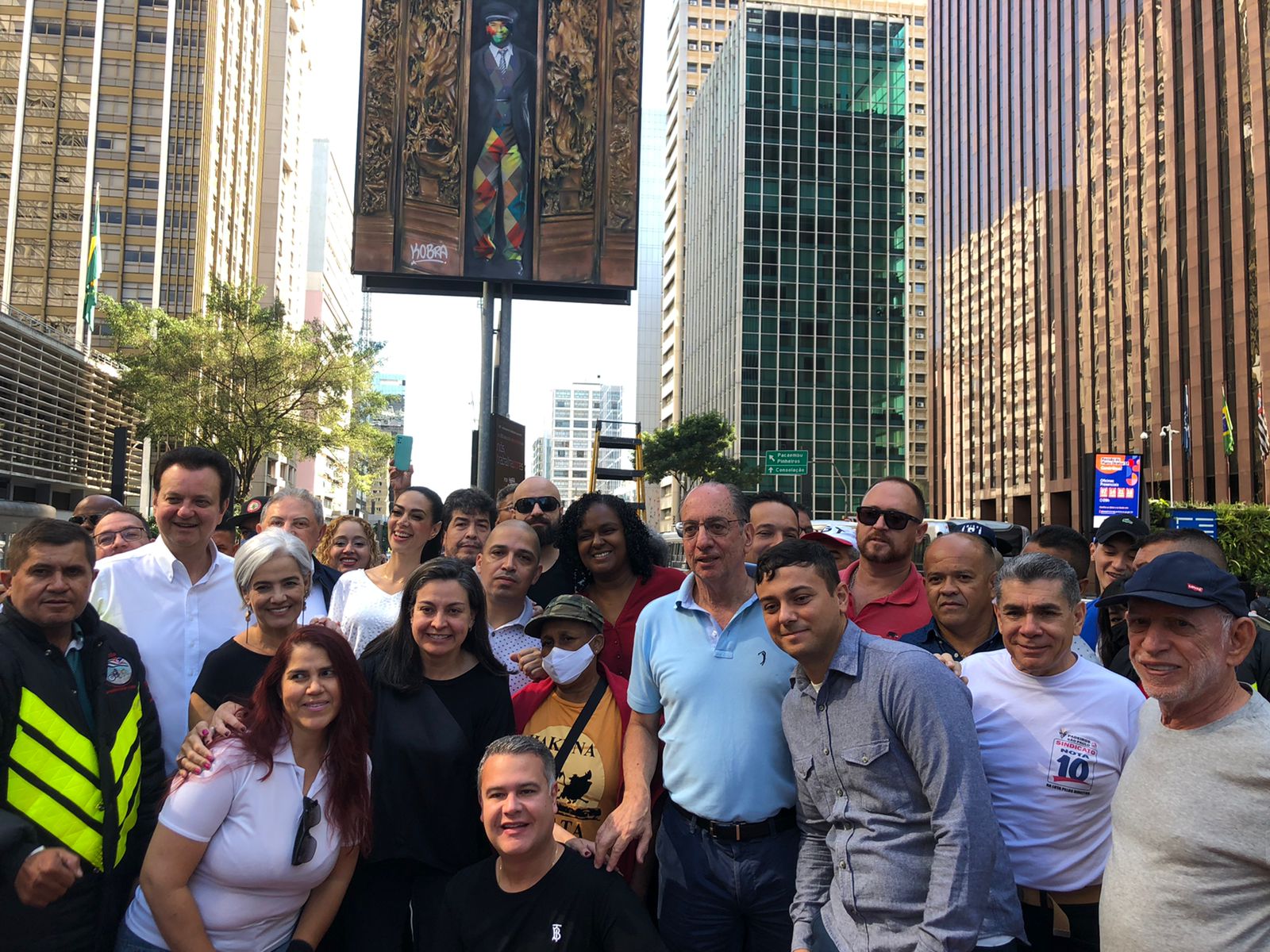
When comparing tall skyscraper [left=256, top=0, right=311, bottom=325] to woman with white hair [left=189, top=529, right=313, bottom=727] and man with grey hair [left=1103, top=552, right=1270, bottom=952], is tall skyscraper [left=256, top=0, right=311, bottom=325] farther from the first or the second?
man with grey hair [left=1103, top=552, right=1270, bottom=952]

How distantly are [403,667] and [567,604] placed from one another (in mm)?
705

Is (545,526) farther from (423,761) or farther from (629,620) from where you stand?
(423,761)

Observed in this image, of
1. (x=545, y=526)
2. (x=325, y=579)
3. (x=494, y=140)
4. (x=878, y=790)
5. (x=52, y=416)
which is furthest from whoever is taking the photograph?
(x=52, y=416)

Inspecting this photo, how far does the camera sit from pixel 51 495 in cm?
4178

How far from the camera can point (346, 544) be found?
6.81m

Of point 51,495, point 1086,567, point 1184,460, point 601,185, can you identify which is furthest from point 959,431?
point 1086,567

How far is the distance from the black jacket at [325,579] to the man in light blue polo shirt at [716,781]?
260 cm

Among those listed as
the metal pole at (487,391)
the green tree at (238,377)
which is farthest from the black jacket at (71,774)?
the green tree at (238,377)

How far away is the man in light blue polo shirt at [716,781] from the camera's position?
3.51 m

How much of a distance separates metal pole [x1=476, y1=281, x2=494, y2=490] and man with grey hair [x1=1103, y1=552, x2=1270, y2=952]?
9454 millimetres

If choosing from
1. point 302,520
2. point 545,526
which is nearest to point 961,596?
point 545,526

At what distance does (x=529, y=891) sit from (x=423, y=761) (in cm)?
67

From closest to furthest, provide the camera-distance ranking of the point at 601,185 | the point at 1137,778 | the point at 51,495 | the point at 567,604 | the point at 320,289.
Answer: the point at 1137,778
the point at 567,604
the point at 601,185
the point at 51,495
the point at 320,289

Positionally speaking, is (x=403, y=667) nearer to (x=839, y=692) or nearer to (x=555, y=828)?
(x=555, y=828)
